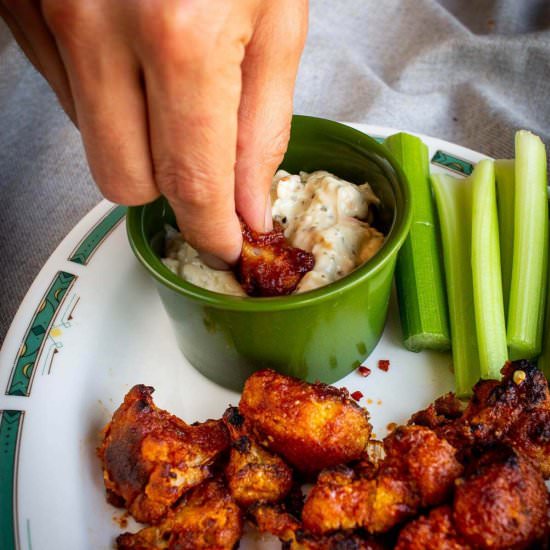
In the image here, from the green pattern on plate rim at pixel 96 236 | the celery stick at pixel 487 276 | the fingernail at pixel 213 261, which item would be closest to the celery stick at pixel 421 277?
the celery stick at pixel 487 276

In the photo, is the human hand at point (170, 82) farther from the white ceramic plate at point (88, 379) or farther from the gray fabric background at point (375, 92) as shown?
the gray fabric background at point (375, 92)

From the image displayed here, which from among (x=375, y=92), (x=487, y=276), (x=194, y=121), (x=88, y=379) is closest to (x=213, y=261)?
(x=88, y=379)

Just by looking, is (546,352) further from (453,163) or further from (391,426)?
(453,163)

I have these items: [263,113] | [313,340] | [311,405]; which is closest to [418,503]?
[311,405]

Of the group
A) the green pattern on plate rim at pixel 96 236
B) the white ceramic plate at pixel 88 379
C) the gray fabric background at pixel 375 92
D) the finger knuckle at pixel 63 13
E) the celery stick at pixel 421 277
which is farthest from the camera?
the gray fabric background at pixel 375 92

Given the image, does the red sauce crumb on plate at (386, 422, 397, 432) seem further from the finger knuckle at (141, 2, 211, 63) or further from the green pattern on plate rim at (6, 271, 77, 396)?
the finger knuckle at (141, 2, 211, 63)
